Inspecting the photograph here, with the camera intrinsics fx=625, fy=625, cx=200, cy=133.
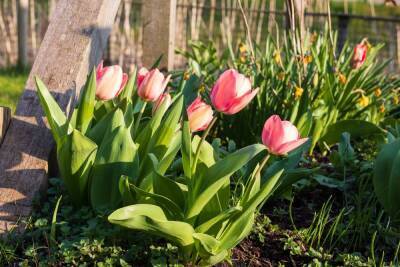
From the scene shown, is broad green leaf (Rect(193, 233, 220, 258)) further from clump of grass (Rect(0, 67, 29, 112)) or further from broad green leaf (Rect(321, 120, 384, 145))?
clump of grass (Rect(0, 67, 29, 112))

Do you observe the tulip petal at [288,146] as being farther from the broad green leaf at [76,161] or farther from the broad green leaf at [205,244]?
the broad green leaf at [76,161]

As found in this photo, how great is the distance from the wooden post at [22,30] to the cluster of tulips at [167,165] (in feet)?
13.8

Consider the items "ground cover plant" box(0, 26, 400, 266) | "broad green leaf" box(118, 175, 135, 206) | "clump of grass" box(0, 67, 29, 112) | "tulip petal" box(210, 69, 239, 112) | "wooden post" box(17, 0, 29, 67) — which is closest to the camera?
"tulip petal" box(210, 69, 239, 112)

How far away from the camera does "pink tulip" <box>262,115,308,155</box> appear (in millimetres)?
1649

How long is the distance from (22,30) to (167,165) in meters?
4.69

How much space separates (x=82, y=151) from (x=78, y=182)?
14 centimetres

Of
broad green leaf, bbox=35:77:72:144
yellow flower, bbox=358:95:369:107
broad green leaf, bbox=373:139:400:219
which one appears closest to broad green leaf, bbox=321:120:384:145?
yellow flower, bbox=358:95:369:107

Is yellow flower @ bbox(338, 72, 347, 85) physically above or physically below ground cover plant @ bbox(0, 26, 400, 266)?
above

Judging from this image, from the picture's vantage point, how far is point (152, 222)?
1.69m

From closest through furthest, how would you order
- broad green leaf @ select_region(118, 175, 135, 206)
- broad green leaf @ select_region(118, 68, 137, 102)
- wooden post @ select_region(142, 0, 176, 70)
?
broad green leaf @ select_region(118, 175, 135, 206) < broad green leaf @ select_region(118, 68, 137, 102) < wooden post @ select_region(142, 0, 176, 70)

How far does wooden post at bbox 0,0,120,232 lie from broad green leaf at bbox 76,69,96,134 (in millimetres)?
206

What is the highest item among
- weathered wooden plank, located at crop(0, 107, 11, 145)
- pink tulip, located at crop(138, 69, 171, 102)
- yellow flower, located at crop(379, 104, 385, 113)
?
pink tulip, located at crop(138, 69, 171, 102)

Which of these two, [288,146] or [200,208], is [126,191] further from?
[288,146]

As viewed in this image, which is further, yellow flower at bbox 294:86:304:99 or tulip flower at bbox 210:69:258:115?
yellow flower at bbox 294:86:304:99
